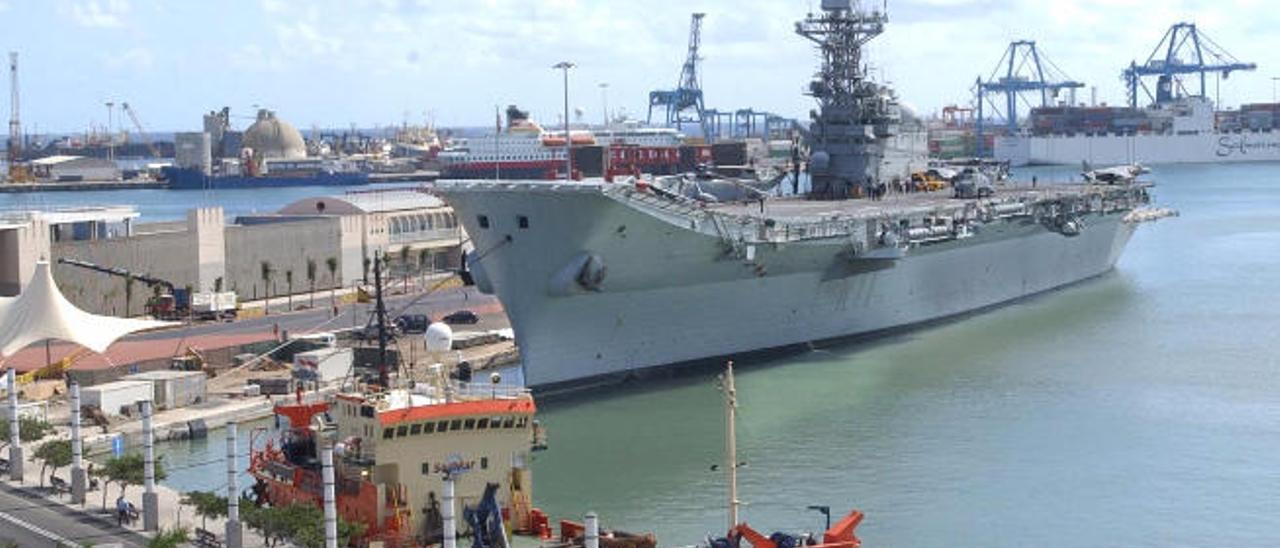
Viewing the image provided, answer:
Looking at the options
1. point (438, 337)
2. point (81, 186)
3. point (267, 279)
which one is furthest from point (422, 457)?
point (81, 186)

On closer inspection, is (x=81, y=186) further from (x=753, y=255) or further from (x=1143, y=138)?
(x=753, y=255)

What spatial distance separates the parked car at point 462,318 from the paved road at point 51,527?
20874mm

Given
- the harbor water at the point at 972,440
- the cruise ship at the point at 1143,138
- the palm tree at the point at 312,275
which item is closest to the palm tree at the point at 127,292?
the palm tree at the point at 312,275

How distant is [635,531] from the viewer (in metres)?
24.6

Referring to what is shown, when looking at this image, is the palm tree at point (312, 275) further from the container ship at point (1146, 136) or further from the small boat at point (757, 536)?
the container ship at point (1146, 136)

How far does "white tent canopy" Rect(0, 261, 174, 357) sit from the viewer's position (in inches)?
1325

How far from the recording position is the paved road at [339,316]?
42.7m

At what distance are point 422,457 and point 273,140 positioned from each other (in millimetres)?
144683

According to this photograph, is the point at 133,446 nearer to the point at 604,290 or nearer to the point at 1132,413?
the point at 604,290

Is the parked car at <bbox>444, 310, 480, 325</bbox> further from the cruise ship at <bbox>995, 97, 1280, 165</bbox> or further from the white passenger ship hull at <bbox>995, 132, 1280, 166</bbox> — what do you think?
the cruise ship at <bbox>995, 97, 1280, 165</bbox>

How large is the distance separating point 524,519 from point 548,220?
42.7ft

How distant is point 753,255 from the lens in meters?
37.0

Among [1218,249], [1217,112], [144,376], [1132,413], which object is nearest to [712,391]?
[1132,413]

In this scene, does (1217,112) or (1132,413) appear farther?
(1217,112)
